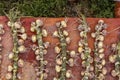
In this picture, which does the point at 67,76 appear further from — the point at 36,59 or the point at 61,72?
the point at 36,59

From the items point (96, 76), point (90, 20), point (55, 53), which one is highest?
point (90, 20)

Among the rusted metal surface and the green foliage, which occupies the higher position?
the green foliage

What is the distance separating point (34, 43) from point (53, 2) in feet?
1.88

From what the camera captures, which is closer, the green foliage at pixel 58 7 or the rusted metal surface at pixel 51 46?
the rusted metal surface at pixel 51 46

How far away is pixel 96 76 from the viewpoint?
184cm

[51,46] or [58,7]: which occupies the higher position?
[58,7]

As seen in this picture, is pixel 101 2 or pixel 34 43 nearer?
pixel 34 43

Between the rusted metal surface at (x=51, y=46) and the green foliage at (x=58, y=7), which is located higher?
the green foliage at (x=58, y=7)

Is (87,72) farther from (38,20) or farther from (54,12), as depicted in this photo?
(54,12)

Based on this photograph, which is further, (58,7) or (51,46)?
(58,7)

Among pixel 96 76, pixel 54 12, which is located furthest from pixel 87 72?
pixel 54 12

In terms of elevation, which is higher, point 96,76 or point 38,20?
point 38,20

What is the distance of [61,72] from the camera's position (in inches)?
71.4

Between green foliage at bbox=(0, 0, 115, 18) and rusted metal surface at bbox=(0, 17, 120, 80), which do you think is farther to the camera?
green foliage at bbox=(0, 0, 115, 18)
